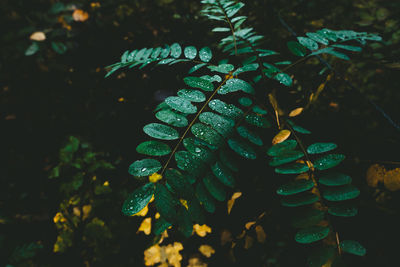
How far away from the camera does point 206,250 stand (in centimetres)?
146

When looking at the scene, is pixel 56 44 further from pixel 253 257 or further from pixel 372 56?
pixel 372 56

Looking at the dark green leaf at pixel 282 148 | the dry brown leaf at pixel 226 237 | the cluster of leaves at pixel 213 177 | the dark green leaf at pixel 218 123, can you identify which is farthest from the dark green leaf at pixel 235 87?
the dry brown leaf at pixel 226 237

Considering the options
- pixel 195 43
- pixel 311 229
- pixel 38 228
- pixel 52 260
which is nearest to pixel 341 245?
pixel 311 229

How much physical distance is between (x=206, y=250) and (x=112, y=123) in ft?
4.49

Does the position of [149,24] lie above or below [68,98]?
above

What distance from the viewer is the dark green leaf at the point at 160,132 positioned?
682 millimetres

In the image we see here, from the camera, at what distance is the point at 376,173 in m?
0.86

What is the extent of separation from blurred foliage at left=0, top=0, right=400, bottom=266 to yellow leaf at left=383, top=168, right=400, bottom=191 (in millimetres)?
125

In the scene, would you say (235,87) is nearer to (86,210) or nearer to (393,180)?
(393,180)

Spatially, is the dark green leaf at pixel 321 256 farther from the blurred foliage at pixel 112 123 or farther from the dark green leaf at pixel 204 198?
the blurred foliage at pixel 112 123

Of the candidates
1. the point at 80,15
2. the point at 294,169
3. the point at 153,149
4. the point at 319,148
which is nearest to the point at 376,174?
the point at 319,148

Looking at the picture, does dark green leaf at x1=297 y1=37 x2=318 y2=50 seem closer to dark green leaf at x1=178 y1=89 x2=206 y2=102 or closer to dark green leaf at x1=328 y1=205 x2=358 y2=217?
dark green leaf at x1=178 y1=89 x2=206 y2=102

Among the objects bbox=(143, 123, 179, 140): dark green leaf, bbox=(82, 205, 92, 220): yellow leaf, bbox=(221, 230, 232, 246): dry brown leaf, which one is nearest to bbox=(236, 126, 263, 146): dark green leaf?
bbox=(143, 123, 179, 140): dark green leaf

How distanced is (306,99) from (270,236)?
94 centimetres
